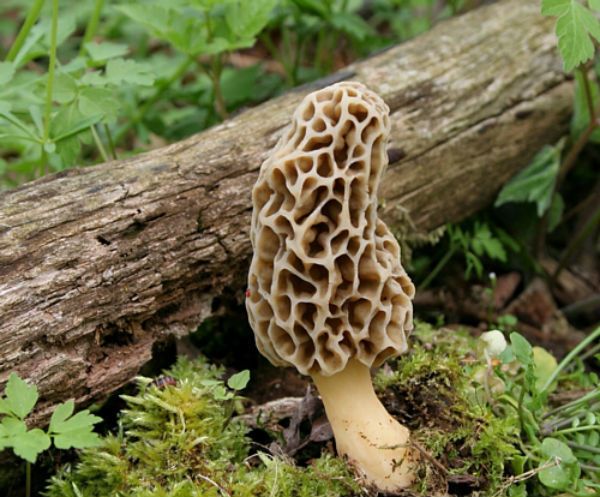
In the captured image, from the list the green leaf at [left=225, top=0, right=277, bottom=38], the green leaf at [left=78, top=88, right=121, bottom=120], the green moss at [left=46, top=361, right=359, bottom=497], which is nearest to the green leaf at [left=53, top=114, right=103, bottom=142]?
the green leaf at [left=78, top=88, right=121, bottom=120]

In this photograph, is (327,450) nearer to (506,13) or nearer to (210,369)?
(210,369)

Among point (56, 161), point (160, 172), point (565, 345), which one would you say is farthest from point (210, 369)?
point (565, 345)

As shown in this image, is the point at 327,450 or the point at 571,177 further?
the point at 571,177

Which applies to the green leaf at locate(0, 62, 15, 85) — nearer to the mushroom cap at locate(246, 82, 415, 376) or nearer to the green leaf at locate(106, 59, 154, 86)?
the green leaf at locate(106, 59, 154, 86)

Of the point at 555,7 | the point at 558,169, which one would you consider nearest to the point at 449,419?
the point at 555,7

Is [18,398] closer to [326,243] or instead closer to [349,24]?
[326,243]

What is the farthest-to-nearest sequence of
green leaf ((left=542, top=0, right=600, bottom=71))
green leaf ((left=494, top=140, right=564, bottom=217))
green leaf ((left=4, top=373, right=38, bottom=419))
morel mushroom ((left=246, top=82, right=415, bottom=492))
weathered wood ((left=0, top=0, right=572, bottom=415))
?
green leaf ((left=494, top=140, right=564, bottom=217)) → green leaf ((left=542, top=0, right=600, bottom=71)) → weathered wood ((left=0, top=0, right=572, bottom=415)) → morel mushroom ((left=246, top=82, right=415, bottom=492)) → green leaf ((left=4, top=373, right=38, bottom=419))
